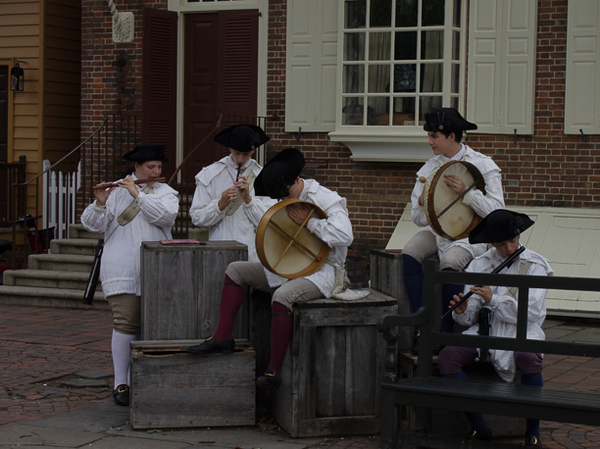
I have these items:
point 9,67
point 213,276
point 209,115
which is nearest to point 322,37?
point 209,115

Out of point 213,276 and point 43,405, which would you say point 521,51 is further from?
point 43,405

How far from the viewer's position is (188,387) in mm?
5500

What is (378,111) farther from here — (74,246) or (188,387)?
(188,387)

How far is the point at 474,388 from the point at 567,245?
18.4ft

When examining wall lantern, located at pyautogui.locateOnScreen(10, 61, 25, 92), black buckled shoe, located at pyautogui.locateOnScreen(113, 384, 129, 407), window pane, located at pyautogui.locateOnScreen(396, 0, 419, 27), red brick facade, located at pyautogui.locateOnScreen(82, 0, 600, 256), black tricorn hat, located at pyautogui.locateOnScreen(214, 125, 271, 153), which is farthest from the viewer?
wall lantern, located at pyautogui.locateOnScreen(10, 61, 25, 92)

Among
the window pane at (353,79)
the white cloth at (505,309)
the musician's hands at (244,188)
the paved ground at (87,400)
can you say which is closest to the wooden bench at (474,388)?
the white cloth at (505,309)

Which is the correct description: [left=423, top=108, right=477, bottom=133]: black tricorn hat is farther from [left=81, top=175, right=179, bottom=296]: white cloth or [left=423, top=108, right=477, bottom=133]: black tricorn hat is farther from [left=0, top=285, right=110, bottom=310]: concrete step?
[left=0, top=285, right=110, bottom=310]: concrete step

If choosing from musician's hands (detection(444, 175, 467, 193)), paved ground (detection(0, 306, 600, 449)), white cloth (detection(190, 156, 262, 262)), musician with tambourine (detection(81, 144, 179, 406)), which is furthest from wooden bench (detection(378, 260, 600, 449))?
musician with tambourine (detection(81, 144, 179, 406))

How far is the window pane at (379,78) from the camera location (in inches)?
423

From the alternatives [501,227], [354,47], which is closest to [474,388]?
[501,227]

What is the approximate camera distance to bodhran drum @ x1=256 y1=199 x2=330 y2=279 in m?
5.28

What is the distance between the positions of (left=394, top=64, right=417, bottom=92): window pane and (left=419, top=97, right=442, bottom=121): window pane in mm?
169

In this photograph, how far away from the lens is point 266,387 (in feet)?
17.5

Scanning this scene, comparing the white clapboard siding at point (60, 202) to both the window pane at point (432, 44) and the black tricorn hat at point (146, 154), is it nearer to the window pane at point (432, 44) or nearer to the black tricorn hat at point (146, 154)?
the window pane at point (432, 44)
